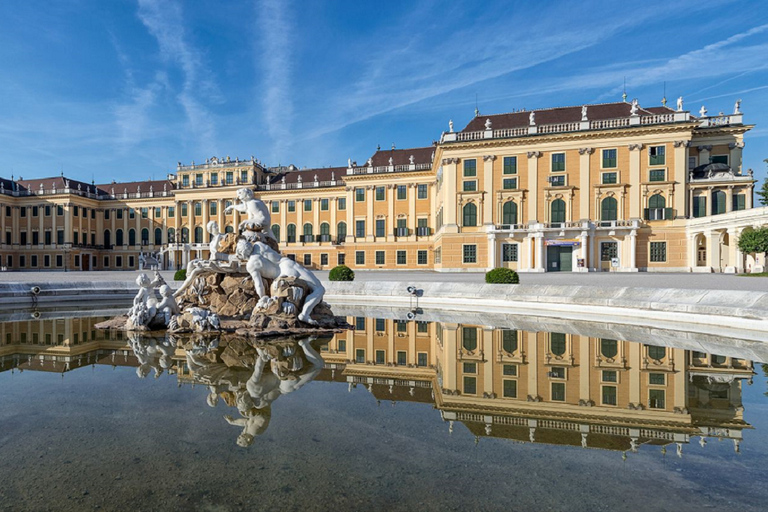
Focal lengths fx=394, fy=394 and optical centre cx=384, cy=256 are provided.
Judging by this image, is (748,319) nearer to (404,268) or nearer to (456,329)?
(456,329)

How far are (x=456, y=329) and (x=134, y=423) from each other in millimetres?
7890

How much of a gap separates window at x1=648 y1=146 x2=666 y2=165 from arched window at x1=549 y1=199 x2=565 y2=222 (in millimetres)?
8860

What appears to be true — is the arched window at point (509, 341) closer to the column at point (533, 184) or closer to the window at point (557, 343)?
the window at point (557, 343)

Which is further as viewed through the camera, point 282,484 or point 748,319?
point 748,319

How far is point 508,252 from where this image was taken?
40.1m

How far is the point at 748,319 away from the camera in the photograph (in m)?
9.98

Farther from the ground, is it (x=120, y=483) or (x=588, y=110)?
(x=588, y=110)

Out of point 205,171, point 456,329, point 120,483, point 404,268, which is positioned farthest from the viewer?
point 205,171

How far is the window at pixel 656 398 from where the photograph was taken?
17.1 ft

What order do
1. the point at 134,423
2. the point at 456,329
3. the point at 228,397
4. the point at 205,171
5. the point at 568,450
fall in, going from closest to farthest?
1. the point at 568,450
2. the point at 134,423
3. the point at 228,397
4. the point at 456,329
5. the point at 205,171

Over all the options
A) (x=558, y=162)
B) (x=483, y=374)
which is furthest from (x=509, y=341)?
(x=558, y=162)

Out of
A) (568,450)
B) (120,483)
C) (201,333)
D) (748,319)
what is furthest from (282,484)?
(748,319)

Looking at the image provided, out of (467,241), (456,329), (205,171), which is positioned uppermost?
(205,171)

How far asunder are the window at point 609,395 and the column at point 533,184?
3605 cm
